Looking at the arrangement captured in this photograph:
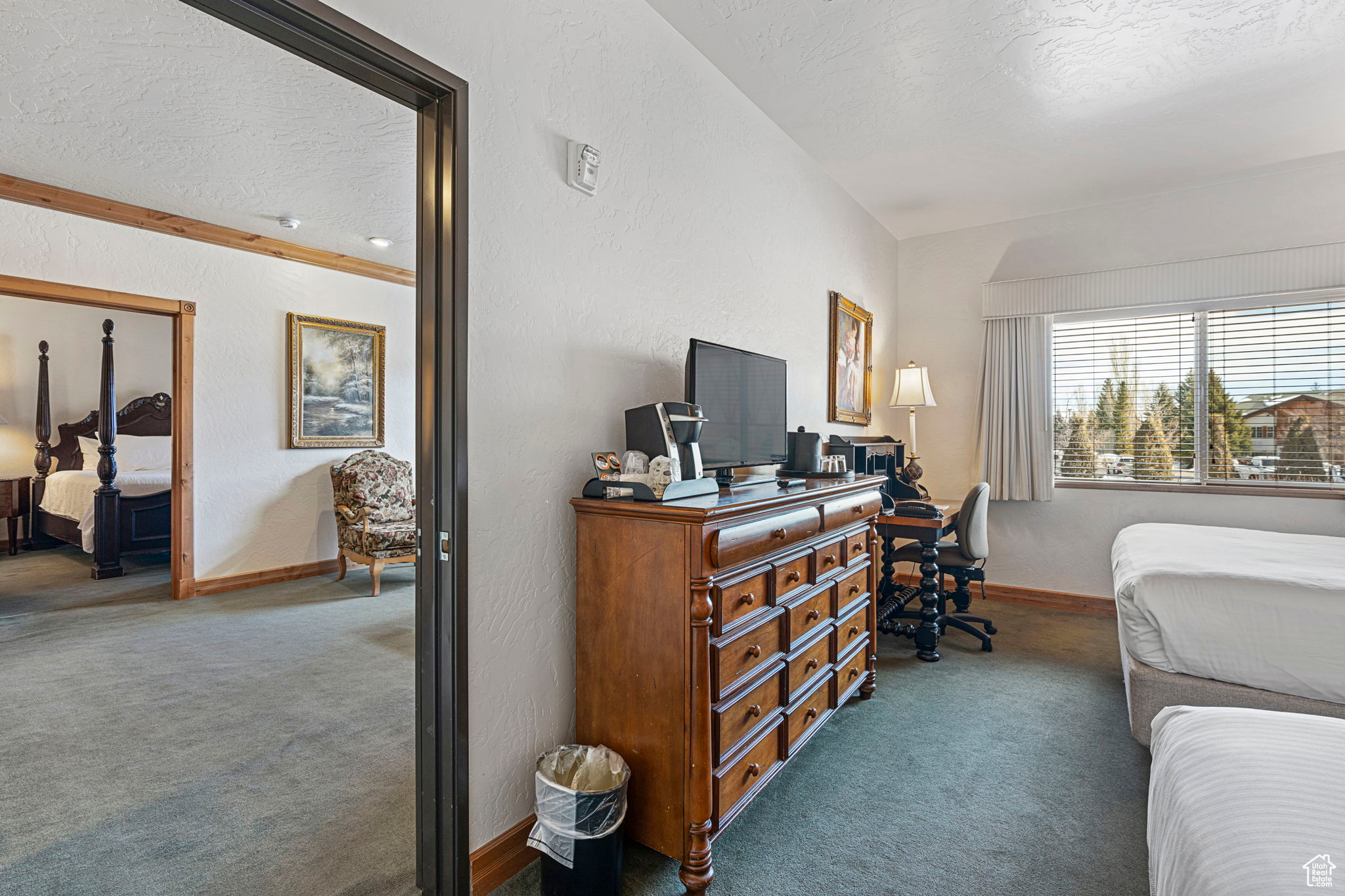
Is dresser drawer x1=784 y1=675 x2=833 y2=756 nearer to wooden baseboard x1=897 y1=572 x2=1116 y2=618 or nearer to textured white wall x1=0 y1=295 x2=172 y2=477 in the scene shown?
wooden baseboard x1=897 y1=572 x2=1116 y2=618

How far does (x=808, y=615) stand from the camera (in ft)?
7.52

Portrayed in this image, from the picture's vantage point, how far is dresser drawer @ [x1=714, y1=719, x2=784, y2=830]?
1.79 m

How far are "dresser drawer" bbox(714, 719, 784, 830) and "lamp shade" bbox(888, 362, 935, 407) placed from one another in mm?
2991

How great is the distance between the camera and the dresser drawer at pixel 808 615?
217 centimetres

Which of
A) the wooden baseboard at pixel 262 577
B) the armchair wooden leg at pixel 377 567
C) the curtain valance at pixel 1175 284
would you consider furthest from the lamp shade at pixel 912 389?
the wooden baseboard at pixel 262 577

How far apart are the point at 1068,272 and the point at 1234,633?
312 centimetres

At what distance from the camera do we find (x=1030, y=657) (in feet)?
11.6

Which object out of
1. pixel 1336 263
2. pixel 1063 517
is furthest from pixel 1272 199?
pixel 1063 517

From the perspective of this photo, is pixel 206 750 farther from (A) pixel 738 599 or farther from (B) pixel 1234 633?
(B) pixel 1234 633

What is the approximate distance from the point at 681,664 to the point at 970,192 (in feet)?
12.6

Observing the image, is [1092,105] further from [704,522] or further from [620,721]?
[620,721]

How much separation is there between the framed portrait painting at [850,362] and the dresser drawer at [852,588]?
1328 millimetres

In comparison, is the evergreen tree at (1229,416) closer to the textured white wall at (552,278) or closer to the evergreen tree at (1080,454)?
the evergreen tree at (1080,454)

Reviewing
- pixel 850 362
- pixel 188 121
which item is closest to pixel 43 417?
pixel 188 121
